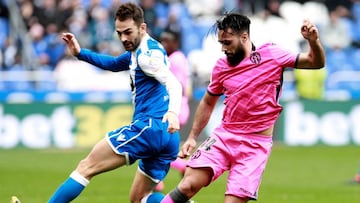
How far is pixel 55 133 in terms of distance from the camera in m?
22.4

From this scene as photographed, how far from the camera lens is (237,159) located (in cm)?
916

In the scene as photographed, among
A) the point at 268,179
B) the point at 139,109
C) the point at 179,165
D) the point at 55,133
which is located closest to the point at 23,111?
the point at 55,133

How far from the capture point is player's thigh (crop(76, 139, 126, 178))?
9.97 m

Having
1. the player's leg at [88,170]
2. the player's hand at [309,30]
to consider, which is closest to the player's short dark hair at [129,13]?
the player's leg at [88,170]

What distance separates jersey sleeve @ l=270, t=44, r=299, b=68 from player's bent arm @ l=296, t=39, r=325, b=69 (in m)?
0.08

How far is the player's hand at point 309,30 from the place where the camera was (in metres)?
8.21

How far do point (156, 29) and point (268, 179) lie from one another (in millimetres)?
9409

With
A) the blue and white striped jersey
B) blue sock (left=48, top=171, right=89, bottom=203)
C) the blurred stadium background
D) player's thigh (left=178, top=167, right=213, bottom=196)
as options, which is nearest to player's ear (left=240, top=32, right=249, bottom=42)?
the blue and white striped jersey

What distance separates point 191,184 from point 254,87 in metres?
1.04

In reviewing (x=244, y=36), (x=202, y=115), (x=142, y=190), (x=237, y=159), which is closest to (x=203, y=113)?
(x=202, y=115)

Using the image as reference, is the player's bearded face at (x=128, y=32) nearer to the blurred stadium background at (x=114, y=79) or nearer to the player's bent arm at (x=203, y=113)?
the player's bent arm at (x=203, y=113)

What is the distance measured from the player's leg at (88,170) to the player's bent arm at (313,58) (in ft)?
7.30

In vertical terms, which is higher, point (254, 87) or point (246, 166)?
point (254, 87)

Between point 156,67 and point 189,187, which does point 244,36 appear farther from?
point 189,187
